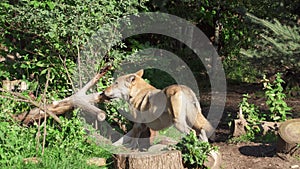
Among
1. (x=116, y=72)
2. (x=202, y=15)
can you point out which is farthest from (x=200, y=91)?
(x=116, y=72)

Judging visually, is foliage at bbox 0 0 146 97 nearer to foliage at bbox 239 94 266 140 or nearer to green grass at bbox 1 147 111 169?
green grass at bbox 1 147 111 169

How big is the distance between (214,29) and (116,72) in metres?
5.86

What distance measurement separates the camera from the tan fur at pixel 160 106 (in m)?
6.53

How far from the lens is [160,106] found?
671 cm

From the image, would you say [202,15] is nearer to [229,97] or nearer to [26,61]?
[229,97]

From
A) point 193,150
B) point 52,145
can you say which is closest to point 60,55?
point 52,145

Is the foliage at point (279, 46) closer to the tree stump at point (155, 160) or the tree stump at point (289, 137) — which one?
the tree stump at point (289, 137)

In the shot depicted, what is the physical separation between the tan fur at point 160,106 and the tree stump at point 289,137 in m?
0.94

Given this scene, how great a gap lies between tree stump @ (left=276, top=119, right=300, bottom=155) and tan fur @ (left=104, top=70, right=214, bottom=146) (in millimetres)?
938

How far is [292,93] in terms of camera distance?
34.4 ft

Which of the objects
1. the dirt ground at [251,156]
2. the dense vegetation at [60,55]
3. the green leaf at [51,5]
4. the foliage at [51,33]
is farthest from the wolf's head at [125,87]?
the green leaf at [51,5]

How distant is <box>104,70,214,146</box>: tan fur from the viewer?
6.53m

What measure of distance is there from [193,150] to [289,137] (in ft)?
4.74

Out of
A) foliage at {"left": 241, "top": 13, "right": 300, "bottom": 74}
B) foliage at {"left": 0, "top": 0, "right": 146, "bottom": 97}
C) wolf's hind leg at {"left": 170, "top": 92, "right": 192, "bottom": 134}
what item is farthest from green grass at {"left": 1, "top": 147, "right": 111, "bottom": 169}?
foliage at {"left": 241, "top": 13, "right": 300, "bottom": 74}
